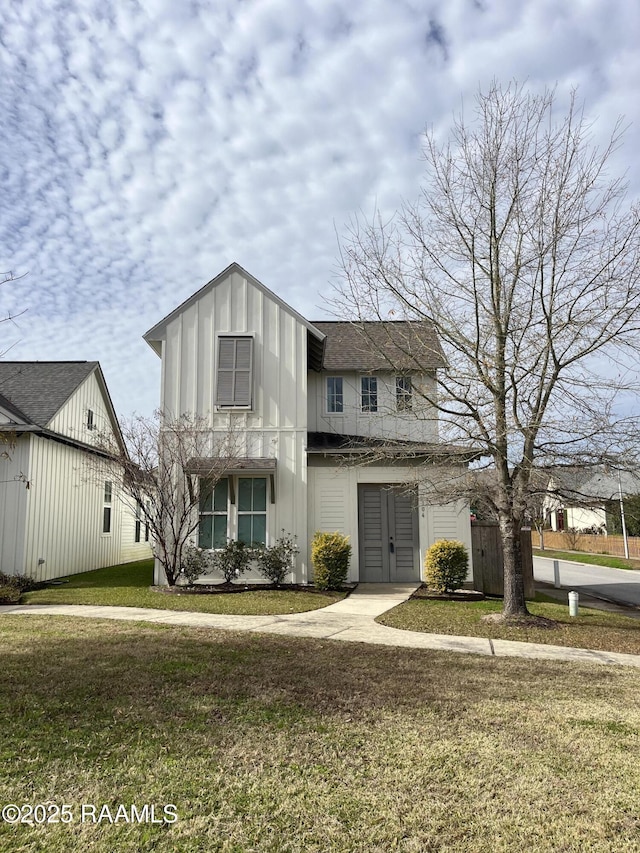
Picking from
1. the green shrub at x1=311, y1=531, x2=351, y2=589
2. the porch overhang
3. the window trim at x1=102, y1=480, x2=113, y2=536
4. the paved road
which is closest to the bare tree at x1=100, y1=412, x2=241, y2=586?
the porch overhang

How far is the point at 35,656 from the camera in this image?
276 inches

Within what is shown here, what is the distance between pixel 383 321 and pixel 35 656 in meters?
7.74

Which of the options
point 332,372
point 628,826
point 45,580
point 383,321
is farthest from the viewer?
point 332,372

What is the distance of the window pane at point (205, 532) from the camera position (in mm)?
15422

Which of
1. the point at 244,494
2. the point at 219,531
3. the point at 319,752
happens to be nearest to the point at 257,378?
the point at 244,494

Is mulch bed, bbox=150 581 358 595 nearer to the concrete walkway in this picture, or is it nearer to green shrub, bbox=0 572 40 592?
the concrete walkway

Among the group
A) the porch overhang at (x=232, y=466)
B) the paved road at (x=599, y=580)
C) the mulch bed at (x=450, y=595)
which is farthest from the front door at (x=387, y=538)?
the paved road at (x=599, y=580)

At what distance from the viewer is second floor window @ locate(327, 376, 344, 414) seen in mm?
18062

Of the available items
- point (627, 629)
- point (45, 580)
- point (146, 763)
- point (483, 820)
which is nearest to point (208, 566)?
point (45, 580)

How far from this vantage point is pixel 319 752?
4395mm

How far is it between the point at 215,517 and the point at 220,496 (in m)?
0.55

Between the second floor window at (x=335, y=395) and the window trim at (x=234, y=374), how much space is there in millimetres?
3027

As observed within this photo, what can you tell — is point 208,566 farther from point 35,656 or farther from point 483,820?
point 483,820

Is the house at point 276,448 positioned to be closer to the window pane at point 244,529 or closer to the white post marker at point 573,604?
the window pane at point 244,529
